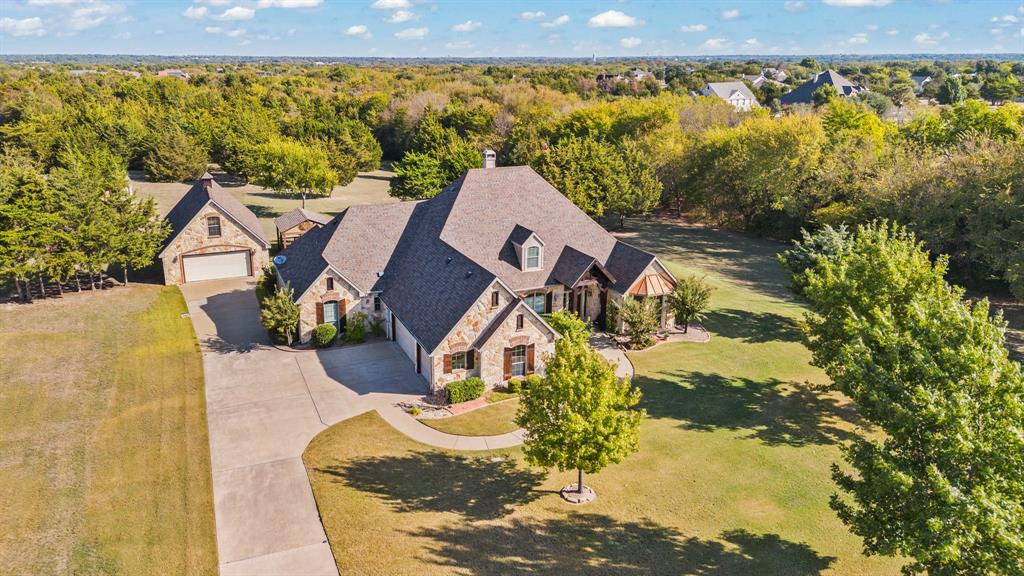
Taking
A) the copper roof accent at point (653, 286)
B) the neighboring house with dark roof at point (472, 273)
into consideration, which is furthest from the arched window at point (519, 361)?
the copper roof accent at point (653, 286)

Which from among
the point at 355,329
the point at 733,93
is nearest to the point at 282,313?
the point at 355,329

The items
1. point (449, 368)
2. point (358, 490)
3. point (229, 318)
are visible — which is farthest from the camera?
point (229, 318)

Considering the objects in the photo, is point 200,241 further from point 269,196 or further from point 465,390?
point 269,196

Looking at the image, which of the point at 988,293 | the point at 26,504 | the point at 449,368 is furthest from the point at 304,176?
the point at 988,293

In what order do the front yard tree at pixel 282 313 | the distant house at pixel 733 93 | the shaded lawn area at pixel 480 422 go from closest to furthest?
the shaded lawn area at pixel 480 422 < the front yard tree at pixel 282 313 < the distant house at pixel 733 93

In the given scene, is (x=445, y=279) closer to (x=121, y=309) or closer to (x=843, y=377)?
(x=843, y=377)

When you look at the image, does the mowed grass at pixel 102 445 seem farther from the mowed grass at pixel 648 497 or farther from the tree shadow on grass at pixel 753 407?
the tree shadow on grass at pixel 753 407

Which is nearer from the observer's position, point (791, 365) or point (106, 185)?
point (791, 365)
